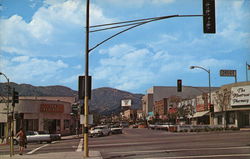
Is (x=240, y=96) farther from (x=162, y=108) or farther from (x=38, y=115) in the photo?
(x=162, y=108)

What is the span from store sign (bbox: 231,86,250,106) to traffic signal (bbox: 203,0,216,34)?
126ft

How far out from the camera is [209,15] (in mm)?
15828

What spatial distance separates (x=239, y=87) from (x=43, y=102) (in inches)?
1186

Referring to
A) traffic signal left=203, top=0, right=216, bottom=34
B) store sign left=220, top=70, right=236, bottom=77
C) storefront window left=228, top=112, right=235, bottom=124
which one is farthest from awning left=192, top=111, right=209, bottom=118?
traffic signal left=203, top=0, right=216, bottom=34

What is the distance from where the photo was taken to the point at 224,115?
5562 cm

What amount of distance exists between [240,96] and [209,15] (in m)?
39.4

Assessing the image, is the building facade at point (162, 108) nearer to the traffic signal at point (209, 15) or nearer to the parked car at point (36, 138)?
the parked car at point (36, 138)

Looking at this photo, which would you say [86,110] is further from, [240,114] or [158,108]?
[158,108]

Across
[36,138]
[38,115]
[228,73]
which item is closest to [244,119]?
[228,73]

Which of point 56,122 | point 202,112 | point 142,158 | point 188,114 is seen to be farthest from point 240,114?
point 142,158

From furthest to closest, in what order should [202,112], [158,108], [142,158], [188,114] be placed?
[158,108] < [188,114] < [202,112] < [142,158]

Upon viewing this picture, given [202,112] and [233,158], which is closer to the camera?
[233,158]

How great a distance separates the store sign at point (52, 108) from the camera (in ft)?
179

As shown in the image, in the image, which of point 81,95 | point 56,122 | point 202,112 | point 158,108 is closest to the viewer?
point 81,95
